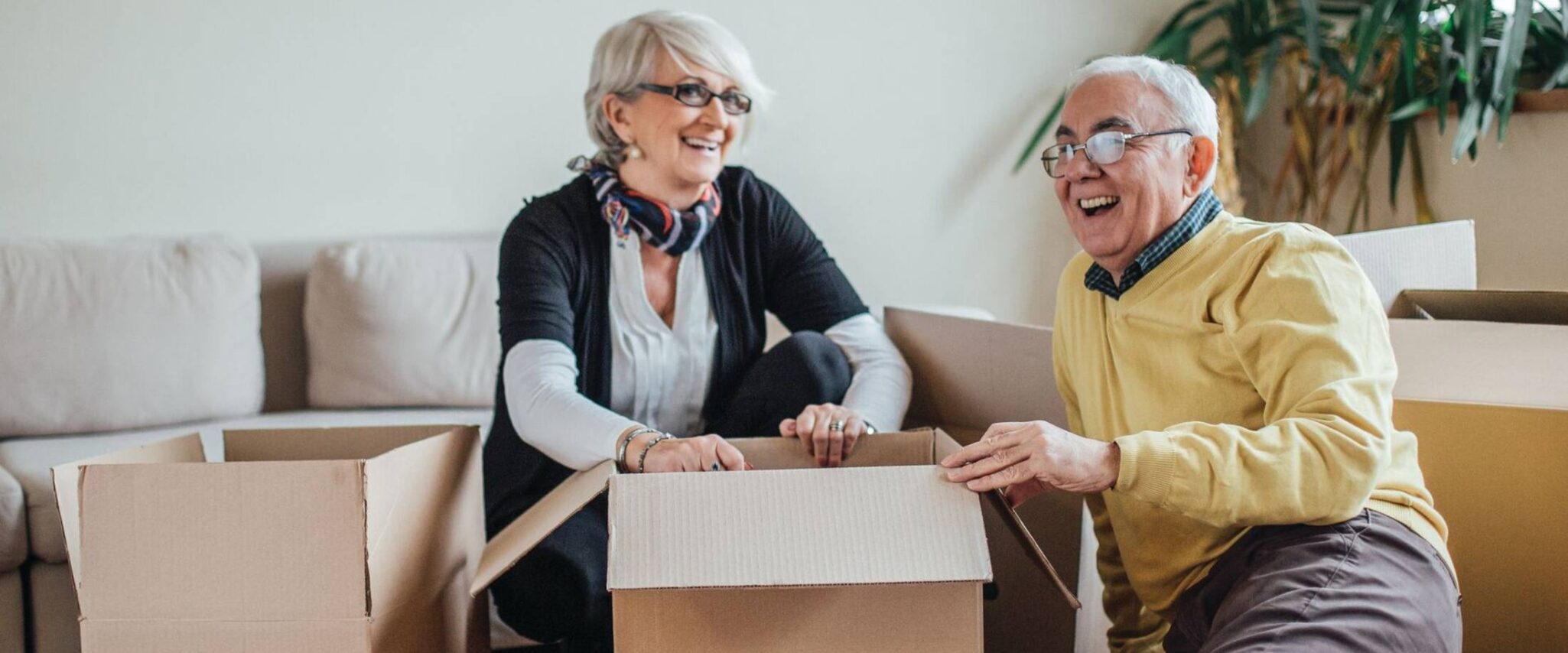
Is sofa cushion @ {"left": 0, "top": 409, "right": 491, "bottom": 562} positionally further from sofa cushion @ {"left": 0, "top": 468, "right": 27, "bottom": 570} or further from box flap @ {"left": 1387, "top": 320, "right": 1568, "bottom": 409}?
box flap @ {"left": 1387, "top": 320, "right": 1568, "bottom": 409}

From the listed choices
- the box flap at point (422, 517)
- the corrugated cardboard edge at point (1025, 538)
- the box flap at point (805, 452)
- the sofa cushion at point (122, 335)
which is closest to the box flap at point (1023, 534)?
the corrugated cardboard edge at point (1025, 538)

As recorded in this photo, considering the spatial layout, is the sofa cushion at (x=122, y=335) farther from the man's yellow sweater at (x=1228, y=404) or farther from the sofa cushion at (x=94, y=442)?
the man's yellow sweater at (x=1228, y=404)

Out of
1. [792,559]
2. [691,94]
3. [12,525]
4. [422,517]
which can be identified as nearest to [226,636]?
[422,517]

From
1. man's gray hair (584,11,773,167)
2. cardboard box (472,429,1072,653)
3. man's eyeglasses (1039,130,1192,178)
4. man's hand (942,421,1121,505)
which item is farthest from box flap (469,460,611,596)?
man's gray hair (584,11,773,167)

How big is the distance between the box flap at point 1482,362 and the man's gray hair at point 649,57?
952 millimetres

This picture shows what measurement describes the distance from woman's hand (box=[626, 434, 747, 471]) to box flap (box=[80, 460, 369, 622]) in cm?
33

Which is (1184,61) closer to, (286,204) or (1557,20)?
(1557,20)

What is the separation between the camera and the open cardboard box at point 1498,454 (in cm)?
134

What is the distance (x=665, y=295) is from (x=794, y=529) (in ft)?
2.62

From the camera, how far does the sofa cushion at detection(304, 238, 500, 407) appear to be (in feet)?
7.47

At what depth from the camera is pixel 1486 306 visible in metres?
1.56

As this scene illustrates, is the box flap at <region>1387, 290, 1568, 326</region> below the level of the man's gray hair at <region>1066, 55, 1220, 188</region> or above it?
below

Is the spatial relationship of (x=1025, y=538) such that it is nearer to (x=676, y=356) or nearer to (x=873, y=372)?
(x=873, y=372)

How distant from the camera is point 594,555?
1508 mm
